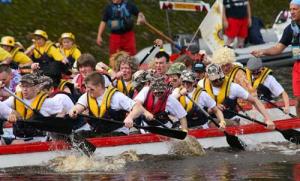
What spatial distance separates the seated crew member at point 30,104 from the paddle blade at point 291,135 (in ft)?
10.8

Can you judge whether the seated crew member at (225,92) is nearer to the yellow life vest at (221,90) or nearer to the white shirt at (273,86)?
the yellow life vest at (221,90)

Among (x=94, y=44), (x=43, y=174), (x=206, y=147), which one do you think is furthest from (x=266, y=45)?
(x=43, y=174)

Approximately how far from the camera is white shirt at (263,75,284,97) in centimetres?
1936

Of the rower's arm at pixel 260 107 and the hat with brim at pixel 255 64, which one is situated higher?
the hat with brim at pixel 255 64

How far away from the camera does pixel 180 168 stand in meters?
15.8

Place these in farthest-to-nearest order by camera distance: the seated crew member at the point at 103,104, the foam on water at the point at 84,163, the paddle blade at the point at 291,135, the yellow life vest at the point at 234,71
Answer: the yellow life vest at the point at 234,71 → the paddle blade at the point at 291,135 → the seated crew member at the point at 103,104 → the foam on water at the point at 84,163

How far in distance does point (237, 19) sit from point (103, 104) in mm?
A: 13125

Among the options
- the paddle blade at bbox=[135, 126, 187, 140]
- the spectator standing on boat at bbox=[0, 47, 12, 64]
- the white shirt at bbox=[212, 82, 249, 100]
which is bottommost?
the paddle blade at bbox=[135, 126, 187, 140]

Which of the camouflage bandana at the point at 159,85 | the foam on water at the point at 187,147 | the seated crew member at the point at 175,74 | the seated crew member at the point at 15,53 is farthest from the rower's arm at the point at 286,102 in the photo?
the seated crew member at the point at 15,53

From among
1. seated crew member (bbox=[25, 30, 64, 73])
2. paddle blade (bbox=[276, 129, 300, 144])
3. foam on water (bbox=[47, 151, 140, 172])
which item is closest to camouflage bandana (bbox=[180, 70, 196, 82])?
paddle blade (bbox=[276, 129, 300, 144])

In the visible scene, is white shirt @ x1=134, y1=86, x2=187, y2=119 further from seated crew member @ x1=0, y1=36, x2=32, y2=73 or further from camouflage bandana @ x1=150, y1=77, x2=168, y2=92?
seated crew member @ x1=0, y1=36, x2=32, y2=73

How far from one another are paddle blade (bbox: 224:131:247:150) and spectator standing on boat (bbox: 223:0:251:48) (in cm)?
1138

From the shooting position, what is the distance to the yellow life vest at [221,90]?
17.8 metres

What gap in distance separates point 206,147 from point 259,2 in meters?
22.7
